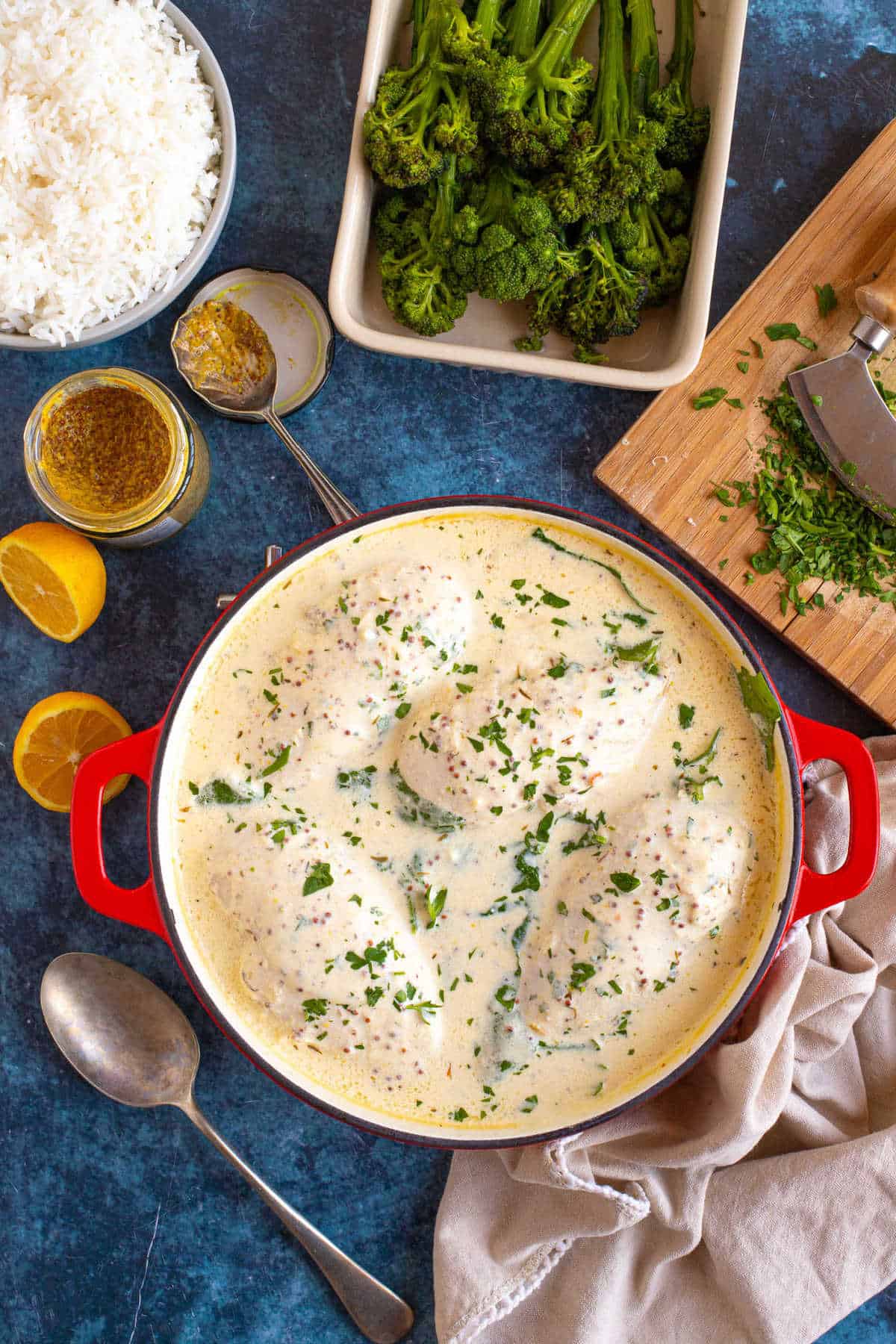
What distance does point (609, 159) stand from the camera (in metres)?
1.73

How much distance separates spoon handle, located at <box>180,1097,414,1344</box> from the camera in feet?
6.24

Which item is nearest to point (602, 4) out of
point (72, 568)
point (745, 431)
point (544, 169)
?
point (544, 169)

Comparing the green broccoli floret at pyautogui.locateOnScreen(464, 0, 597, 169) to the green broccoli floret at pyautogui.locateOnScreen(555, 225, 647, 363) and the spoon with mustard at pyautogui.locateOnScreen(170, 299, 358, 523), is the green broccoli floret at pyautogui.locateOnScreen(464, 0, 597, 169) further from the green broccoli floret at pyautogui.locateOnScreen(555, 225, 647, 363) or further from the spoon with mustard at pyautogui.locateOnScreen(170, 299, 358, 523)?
the spoon with mustard at pyautogui.locateOnScreen(170, 299, 358, 523)

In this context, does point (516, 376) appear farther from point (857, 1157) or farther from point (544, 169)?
point (857, 1157)

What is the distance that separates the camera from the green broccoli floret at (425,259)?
177 cm

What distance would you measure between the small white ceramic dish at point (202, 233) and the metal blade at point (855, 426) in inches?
44.3

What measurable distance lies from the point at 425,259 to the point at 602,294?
12.9 inches

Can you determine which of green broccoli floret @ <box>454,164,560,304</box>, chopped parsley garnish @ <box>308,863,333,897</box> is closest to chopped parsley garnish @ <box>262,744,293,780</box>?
chopped parsley garnish @ <box>308,863,333,897</box>

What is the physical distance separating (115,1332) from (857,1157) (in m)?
1.50

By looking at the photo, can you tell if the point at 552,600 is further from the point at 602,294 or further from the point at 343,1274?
the point at 343,1274

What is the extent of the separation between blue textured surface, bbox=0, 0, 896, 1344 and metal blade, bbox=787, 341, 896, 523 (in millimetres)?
274

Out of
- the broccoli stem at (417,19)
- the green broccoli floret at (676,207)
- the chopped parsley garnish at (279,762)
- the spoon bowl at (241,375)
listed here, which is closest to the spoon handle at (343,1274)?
the chopped parsley garnish at (279,762)

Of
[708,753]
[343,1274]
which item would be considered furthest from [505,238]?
[343,1274]

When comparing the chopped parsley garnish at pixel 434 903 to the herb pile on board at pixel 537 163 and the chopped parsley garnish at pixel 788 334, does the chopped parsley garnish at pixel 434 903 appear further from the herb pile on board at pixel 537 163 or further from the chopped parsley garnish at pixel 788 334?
the chopped parsley garnish at pixel 788 334
